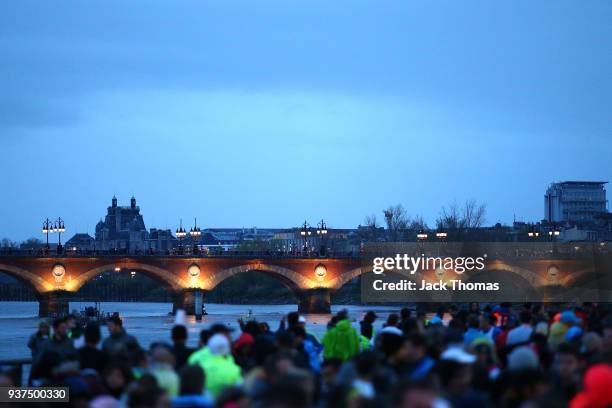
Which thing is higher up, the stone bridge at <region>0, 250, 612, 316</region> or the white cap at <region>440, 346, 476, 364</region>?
the stone bridge at <region>0, 250, 612, 316</region>

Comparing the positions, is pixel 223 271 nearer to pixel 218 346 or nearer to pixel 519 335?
pixel 519 335

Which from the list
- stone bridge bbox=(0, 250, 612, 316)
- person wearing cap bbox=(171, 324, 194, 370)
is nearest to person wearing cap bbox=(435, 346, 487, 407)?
person wearing cap bbox=(171, 324, 194, 370)

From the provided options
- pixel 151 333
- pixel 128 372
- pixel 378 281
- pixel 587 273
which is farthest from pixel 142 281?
pixel 128 372

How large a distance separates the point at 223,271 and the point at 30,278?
14095 millimetres

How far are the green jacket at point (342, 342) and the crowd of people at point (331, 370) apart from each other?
2 cm

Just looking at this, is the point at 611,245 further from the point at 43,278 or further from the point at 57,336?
the point at 57,336

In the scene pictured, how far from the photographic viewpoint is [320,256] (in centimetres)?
9725

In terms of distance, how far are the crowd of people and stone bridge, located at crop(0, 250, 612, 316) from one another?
70.9 metres

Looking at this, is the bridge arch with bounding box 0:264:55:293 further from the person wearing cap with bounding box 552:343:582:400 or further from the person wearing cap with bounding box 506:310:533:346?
the person wearing cap with bounding box 552:343:582:400

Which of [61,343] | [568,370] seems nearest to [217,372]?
[568,370]

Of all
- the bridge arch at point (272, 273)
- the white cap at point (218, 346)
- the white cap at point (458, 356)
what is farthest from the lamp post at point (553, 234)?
the white cap at point (458, 356)

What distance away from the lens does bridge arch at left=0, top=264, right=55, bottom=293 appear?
89.1m

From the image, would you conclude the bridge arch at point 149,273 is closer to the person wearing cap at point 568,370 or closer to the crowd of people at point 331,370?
the crowd of people at point 331,370

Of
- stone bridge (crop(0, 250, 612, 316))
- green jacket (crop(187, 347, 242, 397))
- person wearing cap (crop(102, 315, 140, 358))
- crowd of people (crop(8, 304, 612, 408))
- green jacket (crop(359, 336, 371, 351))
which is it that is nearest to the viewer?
crowd of people (crop(8, 304, 612, 408))
